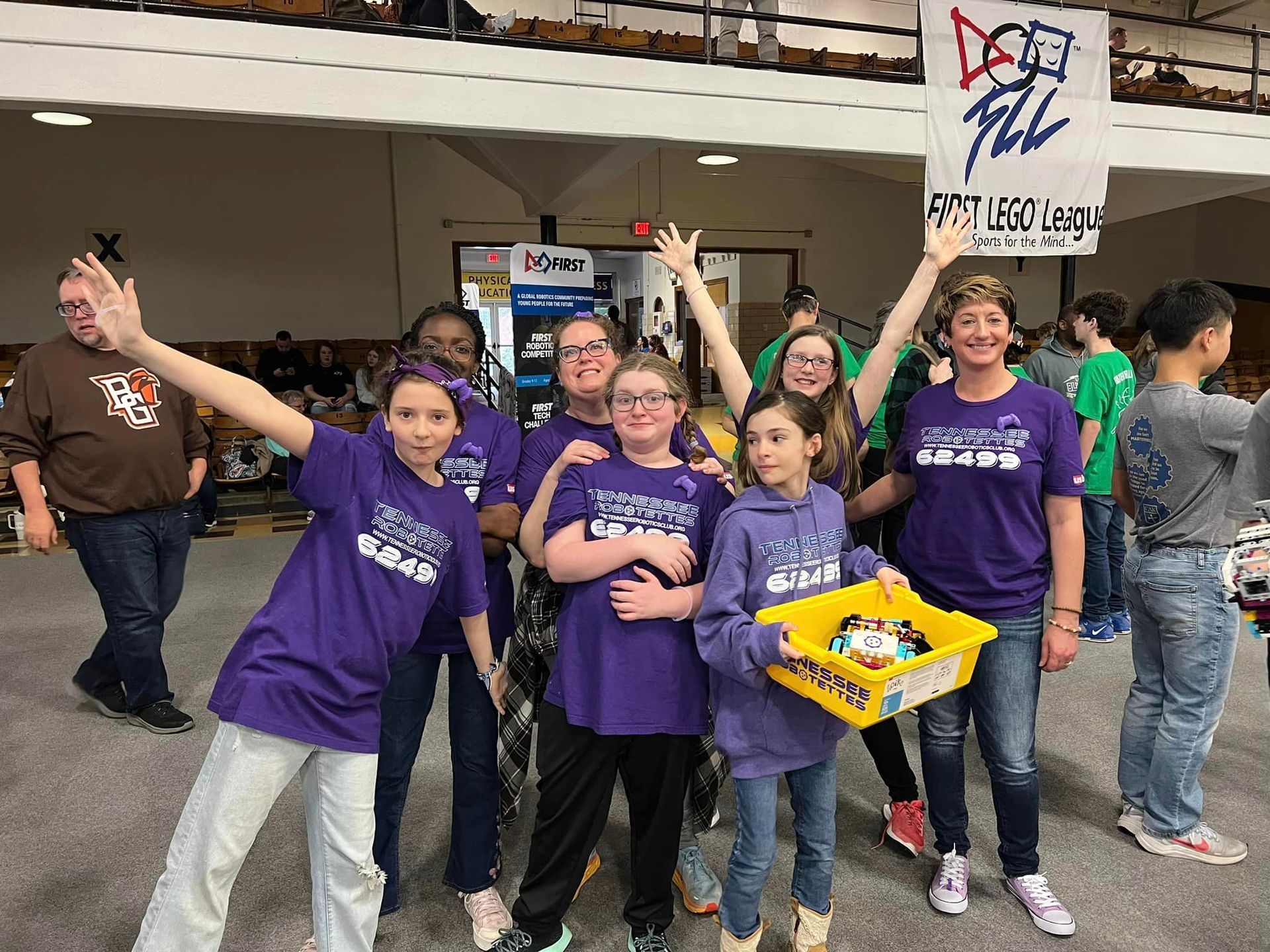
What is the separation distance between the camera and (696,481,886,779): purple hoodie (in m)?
1.74

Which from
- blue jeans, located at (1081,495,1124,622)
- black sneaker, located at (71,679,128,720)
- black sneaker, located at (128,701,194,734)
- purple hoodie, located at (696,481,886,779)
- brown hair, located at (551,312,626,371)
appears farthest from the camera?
blue jeans, located at (1081,495,1124,622)

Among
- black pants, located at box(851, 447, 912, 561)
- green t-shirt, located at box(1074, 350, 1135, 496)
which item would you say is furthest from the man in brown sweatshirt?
green t-shirt, located at box(1074, 350, 1135, 496)

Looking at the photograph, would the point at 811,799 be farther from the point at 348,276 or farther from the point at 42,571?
the point at 348,276

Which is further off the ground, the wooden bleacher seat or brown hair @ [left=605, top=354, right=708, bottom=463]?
the wooden bleacher seat

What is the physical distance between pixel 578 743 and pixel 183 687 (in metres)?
2.89

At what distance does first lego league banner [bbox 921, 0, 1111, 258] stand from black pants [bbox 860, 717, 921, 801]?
3.65 metres

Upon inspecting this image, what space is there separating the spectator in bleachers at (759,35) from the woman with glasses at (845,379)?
4.25 meters

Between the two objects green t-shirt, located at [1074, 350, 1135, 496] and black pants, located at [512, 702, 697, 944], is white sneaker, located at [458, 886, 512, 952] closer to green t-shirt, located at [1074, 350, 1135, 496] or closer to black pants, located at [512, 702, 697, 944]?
black pants, located at [512, 702, 697, 944]

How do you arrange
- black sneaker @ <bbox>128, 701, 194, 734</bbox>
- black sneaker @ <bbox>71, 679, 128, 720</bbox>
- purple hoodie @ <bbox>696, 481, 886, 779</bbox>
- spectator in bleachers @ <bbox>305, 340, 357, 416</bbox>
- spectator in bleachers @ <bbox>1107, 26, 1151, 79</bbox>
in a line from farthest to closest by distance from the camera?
spectator in bleachers @ <bbox>305, 340, 357, 416</bbox>, spectator in bleachers @ <bbox>1107, 26, 1151, 79</bbox>, black sneaker @ <bbox>71, 679, 128, 720</bbox>, black sneaker @ <bbox>128, 701, 194, 734</bbox>, purple hoodie @ <bbox>696, 481, 886, 779</bbox>

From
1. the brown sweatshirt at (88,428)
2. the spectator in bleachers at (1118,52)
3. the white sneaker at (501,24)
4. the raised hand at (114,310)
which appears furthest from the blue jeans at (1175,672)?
the spectator in bleachers at (1118,52)

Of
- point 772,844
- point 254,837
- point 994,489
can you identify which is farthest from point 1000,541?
point 254,837

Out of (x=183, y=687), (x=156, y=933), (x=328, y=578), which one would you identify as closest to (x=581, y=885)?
(x=156, y=933)

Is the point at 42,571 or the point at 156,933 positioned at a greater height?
the point at 156,933

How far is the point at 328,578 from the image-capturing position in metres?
1.69
